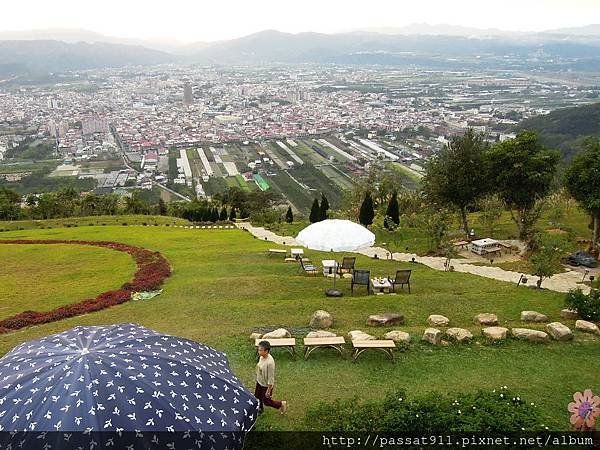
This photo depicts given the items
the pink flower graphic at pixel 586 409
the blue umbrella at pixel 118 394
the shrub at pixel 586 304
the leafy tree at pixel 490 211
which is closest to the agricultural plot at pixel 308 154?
the leafy tree at pixel 490 211

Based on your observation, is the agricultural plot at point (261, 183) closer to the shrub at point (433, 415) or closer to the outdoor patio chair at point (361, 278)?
the outdoor patio chair at point (361, 278)

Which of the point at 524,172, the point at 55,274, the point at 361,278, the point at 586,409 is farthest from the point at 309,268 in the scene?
the point at 586,409

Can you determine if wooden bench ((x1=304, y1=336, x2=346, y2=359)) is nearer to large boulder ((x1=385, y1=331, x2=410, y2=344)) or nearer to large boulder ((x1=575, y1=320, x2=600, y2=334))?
large boulder ((x1=385, y1=331, x2=410, y2=344))

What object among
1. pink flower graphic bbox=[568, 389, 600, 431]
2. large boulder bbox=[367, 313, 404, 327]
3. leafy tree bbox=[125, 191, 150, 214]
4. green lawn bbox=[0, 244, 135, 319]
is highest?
pink flower graphic bbox=[568, 389, 600, 431]

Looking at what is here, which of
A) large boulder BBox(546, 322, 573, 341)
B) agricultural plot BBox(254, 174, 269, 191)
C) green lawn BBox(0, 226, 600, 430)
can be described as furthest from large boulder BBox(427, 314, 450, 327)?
agricultural plot BBox(254, 174, 269, 191)

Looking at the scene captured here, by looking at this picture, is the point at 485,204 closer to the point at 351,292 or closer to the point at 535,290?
the point at 535,290

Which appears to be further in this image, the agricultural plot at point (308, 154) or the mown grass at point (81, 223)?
the agricultural plot at point (308, 154)

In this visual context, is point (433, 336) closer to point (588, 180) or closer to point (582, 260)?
point (582, 260)
